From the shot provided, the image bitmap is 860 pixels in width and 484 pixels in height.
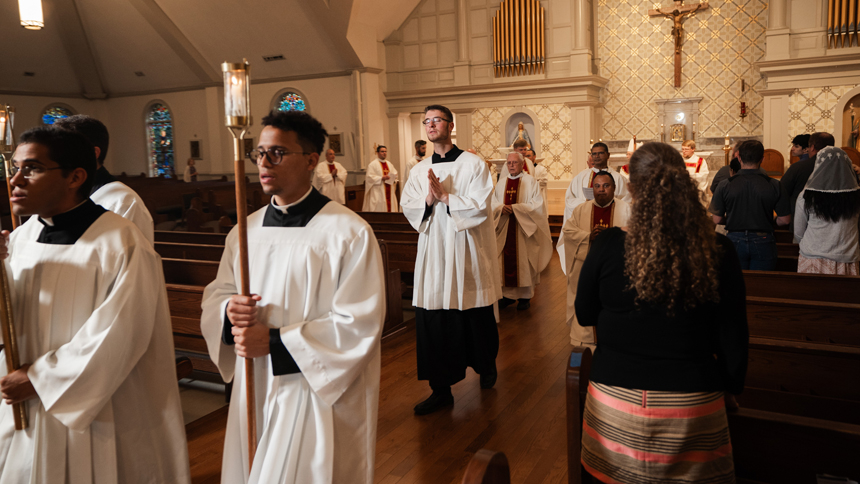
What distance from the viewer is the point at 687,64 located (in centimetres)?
1399

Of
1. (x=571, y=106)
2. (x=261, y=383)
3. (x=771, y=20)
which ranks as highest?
(x=771, y=20)

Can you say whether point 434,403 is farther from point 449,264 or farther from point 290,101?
point 290,101

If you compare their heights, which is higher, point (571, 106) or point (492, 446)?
point (571, 106)

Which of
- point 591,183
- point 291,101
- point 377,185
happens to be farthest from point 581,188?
point 291,101

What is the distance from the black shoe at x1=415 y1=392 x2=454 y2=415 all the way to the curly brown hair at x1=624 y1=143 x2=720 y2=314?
2.27 meters

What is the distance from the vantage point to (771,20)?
12.3m

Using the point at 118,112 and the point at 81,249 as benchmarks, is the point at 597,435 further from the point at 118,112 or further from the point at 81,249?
the point at 118,112

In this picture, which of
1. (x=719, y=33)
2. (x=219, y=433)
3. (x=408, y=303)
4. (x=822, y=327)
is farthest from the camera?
(x=719, y=33)

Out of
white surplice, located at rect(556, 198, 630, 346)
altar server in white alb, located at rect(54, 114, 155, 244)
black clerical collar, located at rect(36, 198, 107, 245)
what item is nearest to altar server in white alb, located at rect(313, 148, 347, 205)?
white surplice, located at rect(556, 198, 630, 346)

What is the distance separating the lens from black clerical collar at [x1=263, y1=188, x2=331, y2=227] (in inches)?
82.1

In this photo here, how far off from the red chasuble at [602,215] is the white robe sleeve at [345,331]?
3017 mm

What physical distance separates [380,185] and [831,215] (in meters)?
9.09

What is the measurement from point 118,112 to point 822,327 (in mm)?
20892

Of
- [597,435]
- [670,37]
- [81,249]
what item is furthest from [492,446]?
[670,37]
